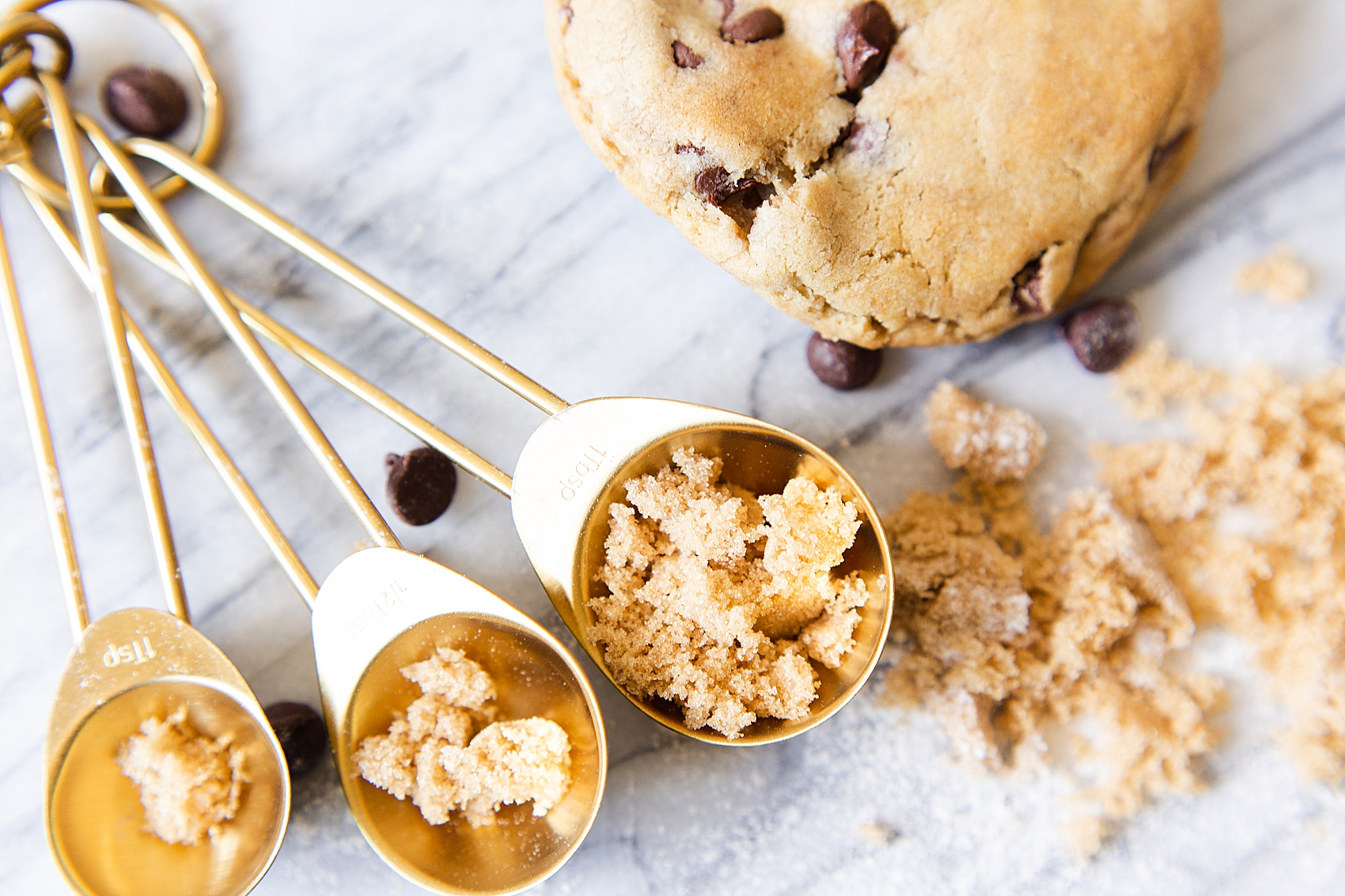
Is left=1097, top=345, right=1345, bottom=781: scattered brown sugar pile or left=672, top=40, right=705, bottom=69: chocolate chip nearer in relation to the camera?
left=672, top=40, right=705, bottom=69: chocolate chip

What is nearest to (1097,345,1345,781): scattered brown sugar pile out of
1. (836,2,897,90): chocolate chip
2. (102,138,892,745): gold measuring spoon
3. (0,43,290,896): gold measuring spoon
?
(102,138,892,745): gold measuring spoon

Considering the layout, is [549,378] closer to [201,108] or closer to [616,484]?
[616,484]

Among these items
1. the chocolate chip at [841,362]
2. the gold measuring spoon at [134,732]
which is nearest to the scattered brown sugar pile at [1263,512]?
the chocolate chip at [841,362]

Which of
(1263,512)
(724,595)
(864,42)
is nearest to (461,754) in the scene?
(724,595)

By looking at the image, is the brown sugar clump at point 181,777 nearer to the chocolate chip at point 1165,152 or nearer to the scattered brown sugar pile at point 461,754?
the scattered brown sugar pile at point 461,754

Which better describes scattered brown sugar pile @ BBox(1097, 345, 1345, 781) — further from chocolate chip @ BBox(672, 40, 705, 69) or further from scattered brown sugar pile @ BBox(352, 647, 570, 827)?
scattered brown sugar pile @ BBox(352, 647, 570, 827)
